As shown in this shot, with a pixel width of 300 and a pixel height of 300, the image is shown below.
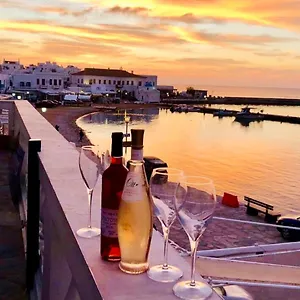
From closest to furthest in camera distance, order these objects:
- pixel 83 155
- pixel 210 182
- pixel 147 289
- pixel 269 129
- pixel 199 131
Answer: pixel 147 289 < pixel 210 182 < pixel 83 155 < pixel 199 131 < pixel 269 129

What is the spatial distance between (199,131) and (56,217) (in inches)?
1644

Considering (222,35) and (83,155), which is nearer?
(83,155)

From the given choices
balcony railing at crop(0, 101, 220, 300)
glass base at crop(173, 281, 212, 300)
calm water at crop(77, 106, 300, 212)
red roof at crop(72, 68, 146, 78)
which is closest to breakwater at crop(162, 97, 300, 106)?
red roof at crop(72, 68, 146, 78)

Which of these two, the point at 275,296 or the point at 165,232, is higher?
the point at 165,232

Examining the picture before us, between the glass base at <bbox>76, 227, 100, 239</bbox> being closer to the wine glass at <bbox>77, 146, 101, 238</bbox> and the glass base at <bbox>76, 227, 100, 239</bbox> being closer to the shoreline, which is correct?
the wine glass at <bbox>77, 146, 101, 238</bbox>

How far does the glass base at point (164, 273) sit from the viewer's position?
76 cm

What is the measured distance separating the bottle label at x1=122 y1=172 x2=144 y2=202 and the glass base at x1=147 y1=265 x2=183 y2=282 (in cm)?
11

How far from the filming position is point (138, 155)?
33.5 inches

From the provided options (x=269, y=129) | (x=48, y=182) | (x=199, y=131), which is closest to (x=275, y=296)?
(x=48, y=182)

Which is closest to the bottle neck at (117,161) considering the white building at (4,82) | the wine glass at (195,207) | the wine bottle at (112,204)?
the wine bottle at (112,204)

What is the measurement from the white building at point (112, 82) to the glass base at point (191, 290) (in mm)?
65834

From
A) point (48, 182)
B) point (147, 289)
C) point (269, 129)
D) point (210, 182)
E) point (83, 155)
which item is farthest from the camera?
point (269, 129)

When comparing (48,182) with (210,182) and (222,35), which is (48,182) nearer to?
(210,182)

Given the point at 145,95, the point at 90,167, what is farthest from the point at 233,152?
the point at 145,95
